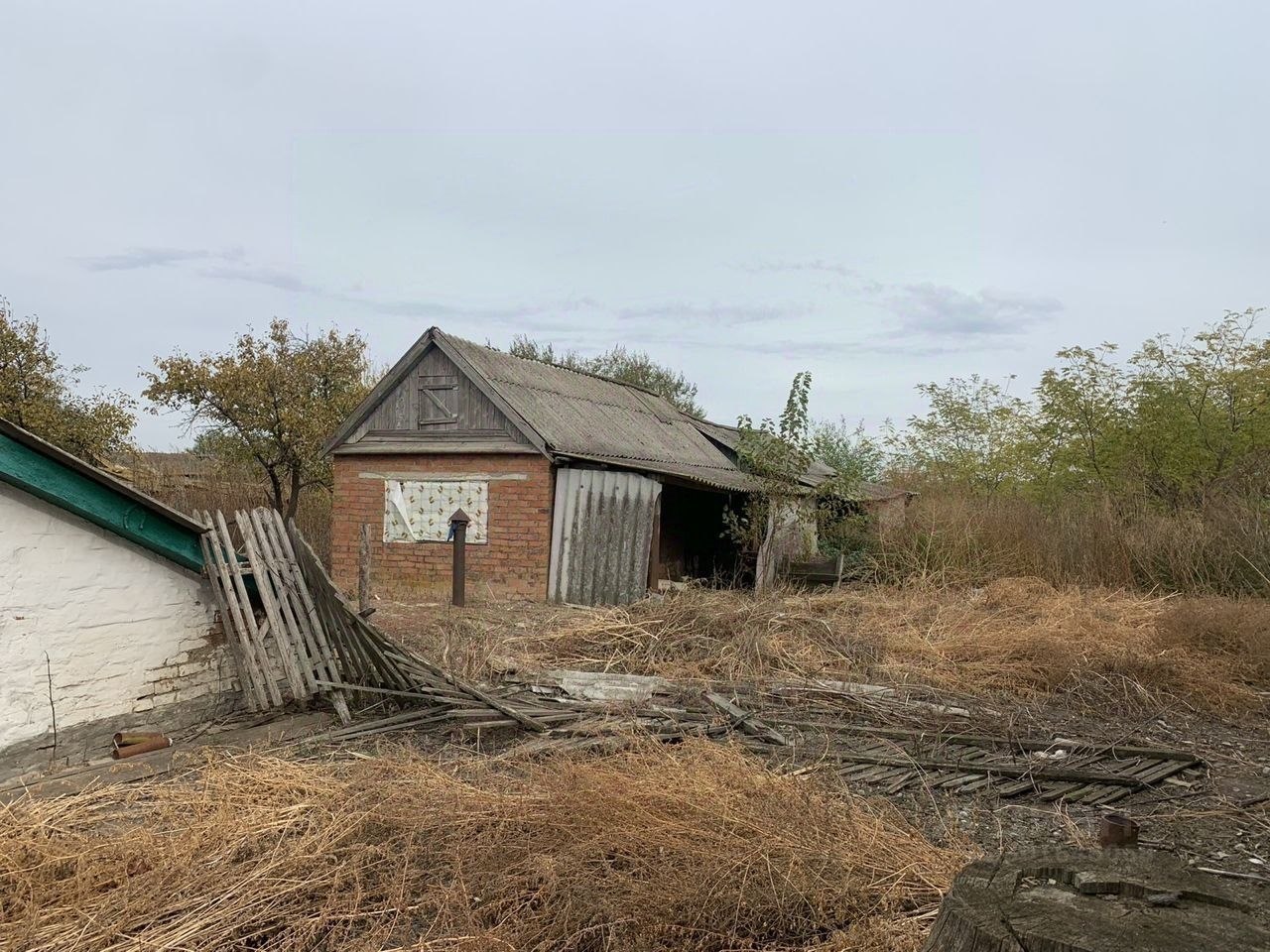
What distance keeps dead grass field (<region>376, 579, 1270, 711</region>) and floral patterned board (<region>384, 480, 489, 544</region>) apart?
3232mm

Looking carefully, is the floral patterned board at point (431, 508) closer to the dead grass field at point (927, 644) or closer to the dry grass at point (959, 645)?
the dead grass field at point (927, 644)

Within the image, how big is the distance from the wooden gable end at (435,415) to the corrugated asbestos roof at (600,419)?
1.20 ft

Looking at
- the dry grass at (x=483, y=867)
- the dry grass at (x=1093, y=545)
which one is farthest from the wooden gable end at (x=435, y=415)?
the dry grass at (x=483, y=867)

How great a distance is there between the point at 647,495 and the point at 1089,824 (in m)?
9.92

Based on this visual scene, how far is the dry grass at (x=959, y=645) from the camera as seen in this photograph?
332 inches

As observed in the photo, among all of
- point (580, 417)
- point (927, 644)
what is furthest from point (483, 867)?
point (580, 417)

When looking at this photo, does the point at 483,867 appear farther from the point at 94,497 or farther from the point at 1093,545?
the point at 1093,545

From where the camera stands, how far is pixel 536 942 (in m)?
3.28

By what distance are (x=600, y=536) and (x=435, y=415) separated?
3.63 metres

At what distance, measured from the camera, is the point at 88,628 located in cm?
608

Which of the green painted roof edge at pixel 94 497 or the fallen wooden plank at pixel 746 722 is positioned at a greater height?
the green painted roof edge at pixel 94 497

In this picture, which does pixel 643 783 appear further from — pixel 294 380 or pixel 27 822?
pixel 294 380

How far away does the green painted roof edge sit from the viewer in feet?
18.0

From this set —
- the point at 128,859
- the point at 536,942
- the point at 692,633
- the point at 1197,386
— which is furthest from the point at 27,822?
the point at 1197,386
